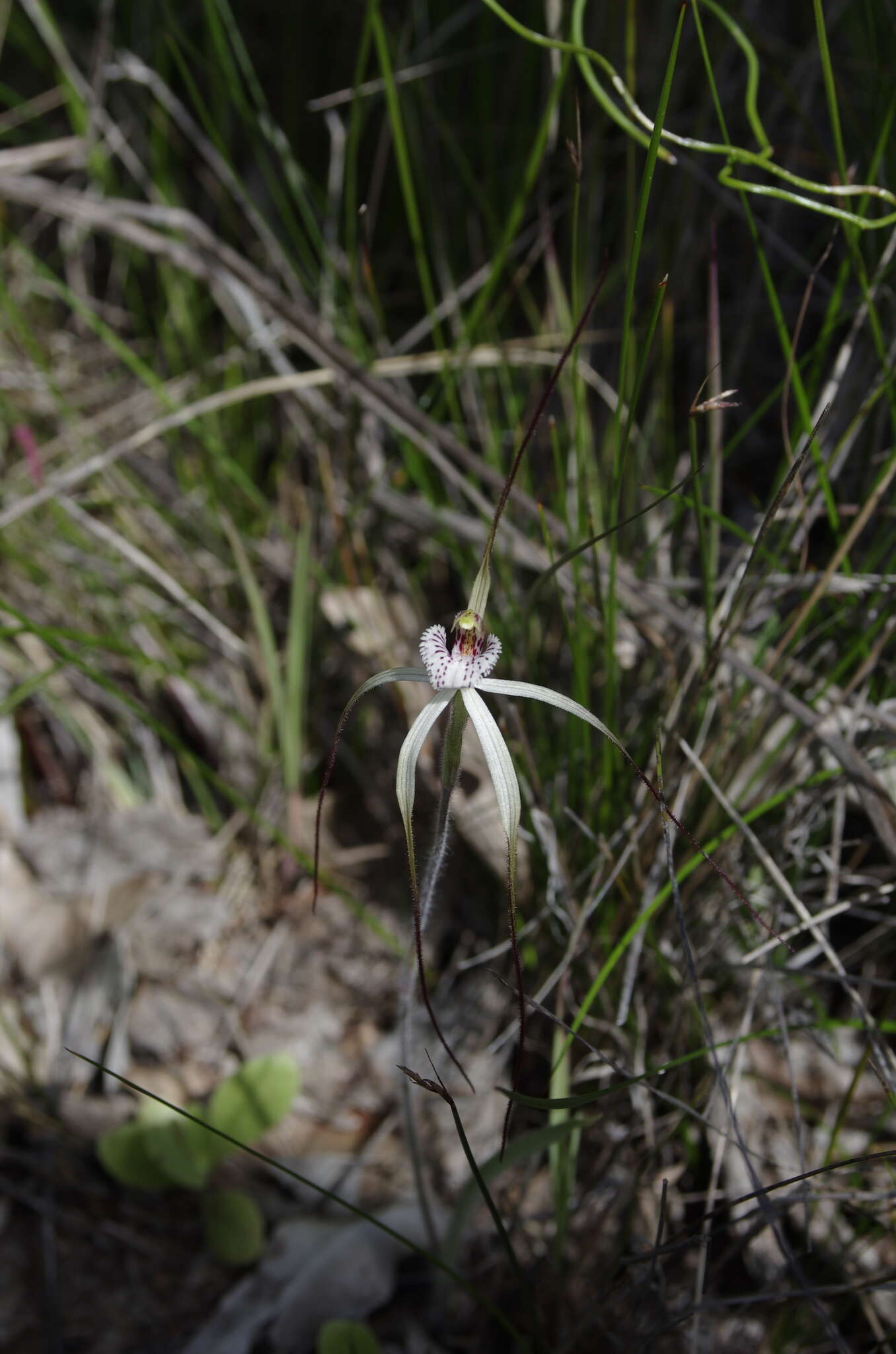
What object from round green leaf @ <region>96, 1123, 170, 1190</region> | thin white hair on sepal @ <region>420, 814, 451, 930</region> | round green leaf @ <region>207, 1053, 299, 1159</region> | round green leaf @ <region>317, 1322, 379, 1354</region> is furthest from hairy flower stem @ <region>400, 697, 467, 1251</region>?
round green leaf @ <region>96, 1123, 170, 1190</region>

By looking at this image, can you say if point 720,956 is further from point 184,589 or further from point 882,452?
point 184,589

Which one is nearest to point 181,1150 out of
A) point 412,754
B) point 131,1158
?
point 131,1158

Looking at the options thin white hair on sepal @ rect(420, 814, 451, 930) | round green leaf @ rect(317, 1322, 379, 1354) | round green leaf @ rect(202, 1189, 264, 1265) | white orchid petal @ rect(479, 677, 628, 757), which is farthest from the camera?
round green leaf @ rect(202, 1189, 264, 1265)

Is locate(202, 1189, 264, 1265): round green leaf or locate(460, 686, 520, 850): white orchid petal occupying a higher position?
locate(460, 686, 520, 850): white orchid petal

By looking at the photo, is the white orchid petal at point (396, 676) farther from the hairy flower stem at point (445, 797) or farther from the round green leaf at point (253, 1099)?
the round green leaf at point (253, 1099)

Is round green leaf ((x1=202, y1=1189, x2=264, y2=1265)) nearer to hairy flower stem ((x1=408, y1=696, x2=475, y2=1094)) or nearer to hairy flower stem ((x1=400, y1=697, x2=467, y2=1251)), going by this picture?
hairy flower stem ((x1=400, y1=697, x2=467, y2=1251))

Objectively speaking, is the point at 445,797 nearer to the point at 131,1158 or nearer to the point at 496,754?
the point at 496,754
